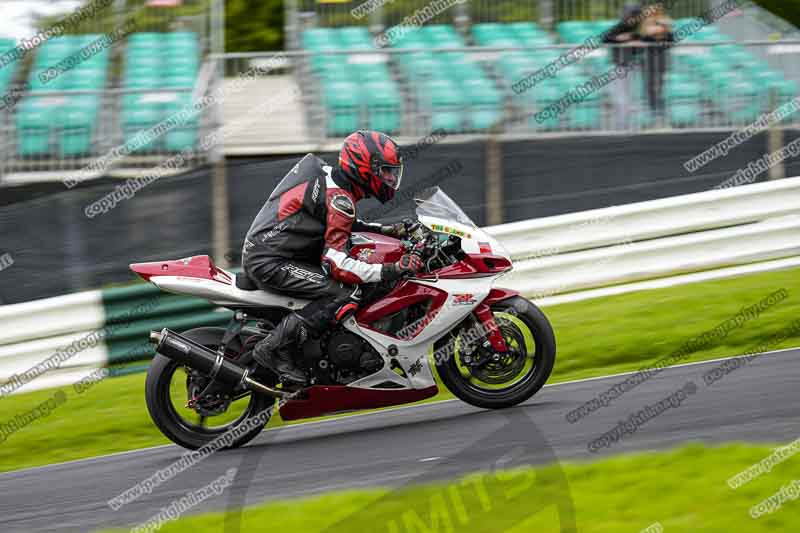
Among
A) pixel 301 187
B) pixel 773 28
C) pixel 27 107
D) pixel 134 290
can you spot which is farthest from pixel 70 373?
pixel 773 28

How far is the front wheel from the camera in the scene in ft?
22.4

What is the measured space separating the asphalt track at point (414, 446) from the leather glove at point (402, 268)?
3.27ft

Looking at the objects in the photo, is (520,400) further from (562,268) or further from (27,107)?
(27,107)

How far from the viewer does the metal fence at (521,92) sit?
11297mm

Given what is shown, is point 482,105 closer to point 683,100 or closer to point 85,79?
point 683,100

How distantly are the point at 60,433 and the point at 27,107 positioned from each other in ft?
13.6

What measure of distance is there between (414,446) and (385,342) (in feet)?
2.60

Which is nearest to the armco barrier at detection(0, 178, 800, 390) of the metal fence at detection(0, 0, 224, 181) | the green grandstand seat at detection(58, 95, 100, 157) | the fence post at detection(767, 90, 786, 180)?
the fence post at detection(767, 90, 786, 180)

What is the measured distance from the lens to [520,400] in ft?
22.8

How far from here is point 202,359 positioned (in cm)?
673

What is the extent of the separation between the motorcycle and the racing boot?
7cm

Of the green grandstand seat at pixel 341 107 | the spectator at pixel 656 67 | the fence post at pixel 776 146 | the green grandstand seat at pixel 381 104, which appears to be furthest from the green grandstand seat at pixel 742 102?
the green grandstand seat at pixel 341 107

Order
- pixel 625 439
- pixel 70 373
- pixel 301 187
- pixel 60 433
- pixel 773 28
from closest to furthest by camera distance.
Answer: pixel 625 439 < pixel 301 187 < pixel 60 433 < pixel 70 373 < pixel 773 28

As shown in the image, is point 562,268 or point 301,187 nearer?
point 301,187
